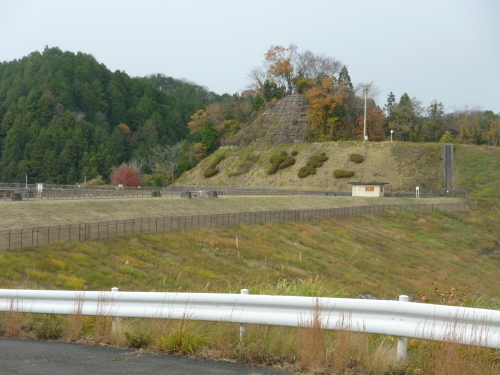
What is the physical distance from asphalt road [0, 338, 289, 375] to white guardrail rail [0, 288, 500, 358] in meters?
0.68

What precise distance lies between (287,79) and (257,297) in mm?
137904

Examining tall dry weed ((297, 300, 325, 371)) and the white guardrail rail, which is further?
tall dry weed ((297, 300, 325, 371))

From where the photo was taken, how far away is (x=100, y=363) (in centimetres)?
770

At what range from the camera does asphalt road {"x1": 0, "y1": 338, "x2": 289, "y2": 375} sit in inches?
287

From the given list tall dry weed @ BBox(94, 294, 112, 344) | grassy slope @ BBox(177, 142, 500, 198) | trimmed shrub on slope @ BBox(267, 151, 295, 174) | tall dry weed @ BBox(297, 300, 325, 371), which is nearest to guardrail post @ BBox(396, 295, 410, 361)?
tall dry weed @ BBox(297, 300, 325, 371)

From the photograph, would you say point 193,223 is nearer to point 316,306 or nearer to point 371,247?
point 371,247

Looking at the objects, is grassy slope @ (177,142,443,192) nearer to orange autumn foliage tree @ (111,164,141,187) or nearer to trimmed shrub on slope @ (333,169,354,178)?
trimmed shrub on slope @ (333,169,354,178)

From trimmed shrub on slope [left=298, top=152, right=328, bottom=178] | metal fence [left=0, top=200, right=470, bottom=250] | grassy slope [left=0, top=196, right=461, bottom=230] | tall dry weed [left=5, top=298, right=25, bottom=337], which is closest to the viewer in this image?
tall dry weed [left=5, top=298, right=25, bottom=337]

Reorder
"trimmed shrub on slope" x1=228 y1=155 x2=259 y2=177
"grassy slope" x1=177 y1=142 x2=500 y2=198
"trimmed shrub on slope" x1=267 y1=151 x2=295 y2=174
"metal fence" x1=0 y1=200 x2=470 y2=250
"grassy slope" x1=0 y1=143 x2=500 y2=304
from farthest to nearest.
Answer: "trimmed shrub on slope" x1=228 y1=155 x2=259 y2=177 < "trimmed shrub on slope" x1=267 y1=151 x2=295 y2=174 < "grassy slope" x1=177 y1=142 x2=500 y2=198 < "metal fence" x1=0 y1=200 x2=470 y2=250 < "grassy slope" x1=0 y1=143 x2=500 y2=304

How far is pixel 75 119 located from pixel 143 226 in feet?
335

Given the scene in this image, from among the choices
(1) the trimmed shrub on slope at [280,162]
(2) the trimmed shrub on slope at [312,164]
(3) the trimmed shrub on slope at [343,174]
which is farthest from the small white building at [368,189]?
(1) the trimmed shrub on slope at [280,162]

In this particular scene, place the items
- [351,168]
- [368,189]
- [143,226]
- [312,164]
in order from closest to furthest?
[143,226]
[368,189]
[351,168]
[312,164]

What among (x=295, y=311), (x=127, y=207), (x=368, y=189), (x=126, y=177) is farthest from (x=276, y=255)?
(x=126, y=177)

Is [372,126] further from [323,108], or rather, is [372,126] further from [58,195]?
[58,195]
